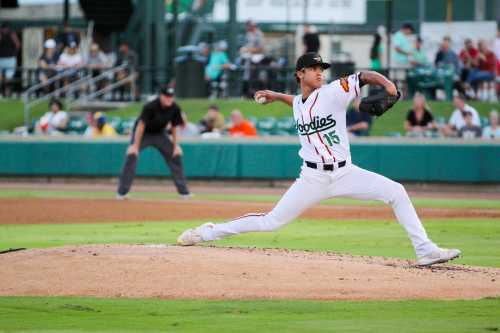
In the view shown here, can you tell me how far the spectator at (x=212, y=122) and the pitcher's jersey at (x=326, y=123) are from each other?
46.9 feet

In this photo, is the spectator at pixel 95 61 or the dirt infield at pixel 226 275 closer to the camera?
the dirt infield at pixel 226 275

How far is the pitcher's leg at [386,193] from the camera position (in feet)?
33.3

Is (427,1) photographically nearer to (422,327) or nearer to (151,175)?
(151,175)

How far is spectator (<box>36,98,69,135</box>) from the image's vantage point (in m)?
25.9

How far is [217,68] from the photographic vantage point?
27.6 metres

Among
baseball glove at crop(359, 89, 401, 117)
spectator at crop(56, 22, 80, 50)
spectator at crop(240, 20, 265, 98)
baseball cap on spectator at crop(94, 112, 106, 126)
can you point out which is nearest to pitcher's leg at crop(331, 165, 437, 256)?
baseball glove at crop(359, 89, 401, 117)

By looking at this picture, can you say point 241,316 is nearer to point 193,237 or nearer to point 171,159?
point 193,237

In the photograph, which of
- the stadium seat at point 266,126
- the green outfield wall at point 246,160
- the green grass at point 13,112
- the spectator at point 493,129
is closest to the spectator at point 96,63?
the green grass at point 13,112

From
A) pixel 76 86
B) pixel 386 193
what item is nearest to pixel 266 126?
pixel 76 86

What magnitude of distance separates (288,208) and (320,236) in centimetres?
421

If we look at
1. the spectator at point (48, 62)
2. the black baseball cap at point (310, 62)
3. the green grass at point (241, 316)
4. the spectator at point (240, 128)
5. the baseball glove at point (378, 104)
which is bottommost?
the spectator at point (240, 128)

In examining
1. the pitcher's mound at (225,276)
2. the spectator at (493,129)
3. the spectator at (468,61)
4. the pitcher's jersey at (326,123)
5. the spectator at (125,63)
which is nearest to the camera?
the pitcher's mound at (225,276)

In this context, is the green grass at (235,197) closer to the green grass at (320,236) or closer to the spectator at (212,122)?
A: the spectator at (212,122)

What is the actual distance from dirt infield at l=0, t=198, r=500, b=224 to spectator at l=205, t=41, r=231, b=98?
7882mm
